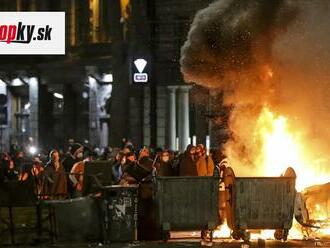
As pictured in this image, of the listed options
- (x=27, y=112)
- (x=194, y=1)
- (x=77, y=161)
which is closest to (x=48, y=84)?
(x=27, y=112)

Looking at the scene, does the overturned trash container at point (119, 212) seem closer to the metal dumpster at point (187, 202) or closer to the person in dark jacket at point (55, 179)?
the metal dumpster at point (187, 202)

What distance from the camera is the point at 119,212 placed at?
11.5 m

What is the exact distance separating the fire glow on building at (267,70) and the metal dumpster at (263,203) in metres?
2.58

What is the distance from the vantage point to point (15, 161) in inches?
715

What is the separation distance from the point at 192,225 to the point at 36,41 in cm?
1099

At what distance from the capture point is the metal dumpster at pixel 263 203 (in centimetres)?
1134

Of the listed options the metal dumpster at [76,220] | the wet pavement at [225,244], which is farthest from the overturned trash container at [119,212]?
the metal dumpster at [76,220]

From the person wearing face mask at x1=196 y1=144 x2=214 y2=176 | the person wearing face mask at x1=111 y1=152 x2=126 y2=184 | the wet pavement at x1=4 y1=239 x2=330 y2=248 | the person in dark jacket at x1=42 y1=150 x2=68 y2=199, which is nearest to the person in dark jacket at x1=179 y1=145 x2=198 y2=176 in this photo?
the person wearing face mask at x1=196 y1=144 x2=214 y2=176

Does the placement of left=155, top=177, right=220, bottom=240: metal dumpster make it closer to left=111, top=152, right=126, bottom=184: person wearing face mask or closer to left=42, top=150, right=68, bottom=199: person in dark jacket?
left=42, top=150, right=68, bottom=199: person in dark jacket

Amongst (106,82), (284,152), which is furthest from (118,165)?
(106,82)

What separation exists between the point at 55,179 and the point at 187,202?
10.2 feet

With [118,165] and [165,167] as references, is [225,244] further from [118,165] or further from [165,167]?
[118,165]

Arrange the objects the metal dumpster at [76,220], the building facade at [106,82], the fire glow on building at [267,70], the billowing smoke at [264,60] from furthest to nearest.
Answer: the building facade at [106,82] < the billowing smoke at [264,60] < the fire glow on building at [267,70] < the metal dumpster at [76,220]

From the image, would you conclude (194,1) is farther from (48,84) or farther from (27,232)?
(27,232)
